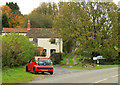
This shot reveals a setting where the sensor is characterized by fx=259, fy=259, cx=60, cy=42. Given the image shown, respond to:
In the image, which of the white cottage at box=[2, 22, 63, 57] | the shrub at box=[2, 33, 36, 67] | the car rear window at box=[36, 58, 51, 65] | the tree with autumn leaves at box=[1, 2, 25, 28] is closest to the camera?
the car rear window at box=[36, 58, 51, 65]

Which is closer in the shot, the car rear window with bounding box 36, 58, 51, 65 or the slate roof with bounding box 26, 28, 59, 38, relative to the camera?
the car rear window with bounding box 36, 58, 51, 65

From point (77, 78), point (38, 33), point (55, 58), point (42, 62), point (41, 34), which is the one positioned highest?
point (38, 33)

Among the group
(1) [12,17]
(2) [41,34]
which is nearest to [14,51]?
(2) [41,34]

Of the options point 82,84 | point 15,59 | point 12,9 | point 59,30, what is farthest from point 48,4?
point 82,84

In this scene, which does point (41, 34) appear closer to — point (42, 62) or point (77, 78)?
point (42, 62)

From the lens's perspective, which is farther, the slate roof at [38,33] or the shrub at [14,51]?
the slate roof at [38,33]

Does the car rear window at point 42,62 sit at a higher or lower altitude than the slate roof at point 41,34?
lower

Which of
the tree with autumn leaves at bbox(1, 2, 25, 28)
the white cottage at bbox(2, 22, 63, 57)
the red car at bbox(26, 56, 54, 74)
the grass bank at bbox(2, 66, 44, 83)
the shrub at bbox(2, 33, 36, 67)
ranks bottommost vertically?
the grass bank at bbox(2, 66, 44, 83)

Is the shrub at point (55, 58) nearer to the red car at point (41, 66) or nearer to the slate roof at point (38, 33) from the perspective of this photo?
the slate roof at point (38, 33)

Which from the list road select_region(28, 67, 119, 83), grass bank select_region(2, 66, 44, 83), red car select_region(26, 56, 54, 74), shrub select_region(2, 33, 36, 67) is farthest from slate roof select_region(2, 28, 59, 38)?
grass bank select_region(2, 66, 44, 83)

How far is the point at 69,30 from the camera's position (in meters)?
44.9

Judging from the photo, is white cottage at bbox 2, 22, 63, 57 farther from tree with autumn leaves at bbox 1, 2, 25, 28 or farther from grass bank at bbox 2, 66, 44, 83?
grass bank at bbox 2, 66, 44, 83

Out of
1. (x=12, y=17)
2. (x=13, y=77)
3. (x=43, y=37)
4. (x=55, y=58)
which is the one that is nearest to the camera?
(x=13, y=77)

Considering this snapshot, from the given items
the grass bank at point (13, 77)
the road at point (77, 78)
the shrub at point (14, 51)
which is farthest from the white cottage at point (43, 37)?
the grass bank at point (13, 77)
